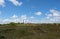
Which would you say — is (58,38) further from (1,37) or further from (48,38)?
(1,37)

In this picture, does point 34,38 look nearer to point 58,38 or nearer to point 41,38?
point 41,38

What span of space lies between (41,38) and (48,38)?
1618 millimetres

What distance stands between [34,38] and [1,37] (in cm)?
1033

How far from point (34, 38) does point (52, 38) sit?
4.18 metres

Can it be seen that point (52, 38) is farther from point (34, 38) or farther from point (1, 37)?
point (1, 37)

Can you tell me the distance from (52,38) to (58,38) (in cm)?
189

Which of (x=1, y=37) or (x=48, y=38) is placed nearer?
(x=1, y=37)

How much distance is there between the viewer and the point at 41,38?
36.8m

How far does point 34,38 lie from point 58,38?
5.84m

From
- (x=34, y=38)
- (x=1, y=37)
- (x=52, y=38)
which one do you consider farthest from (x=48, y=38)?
(x=1, y=37)

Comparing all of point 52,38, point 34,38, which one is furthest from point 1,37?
point 52,38

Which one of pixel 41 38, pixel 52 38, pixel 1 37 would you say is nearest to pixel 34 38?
pixel 41 38

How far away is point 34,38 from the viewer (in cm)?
3694

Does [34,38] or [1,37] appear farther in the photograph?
[34,38]
